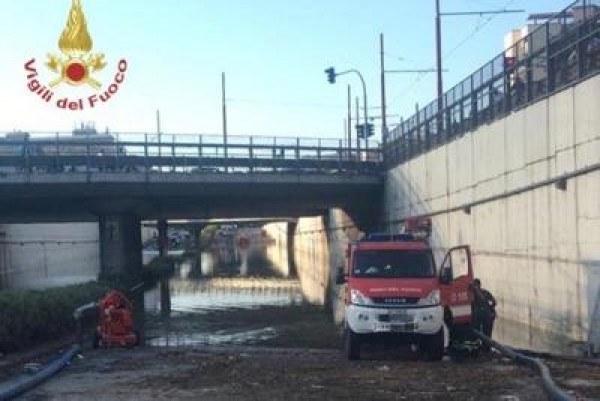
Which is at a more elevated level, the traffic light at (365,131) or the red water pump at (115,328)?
the traffic light at (365,131)

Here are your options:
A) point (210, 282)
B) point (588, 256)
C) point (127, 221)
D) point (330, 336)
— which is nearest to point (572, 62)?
point (588, 256)

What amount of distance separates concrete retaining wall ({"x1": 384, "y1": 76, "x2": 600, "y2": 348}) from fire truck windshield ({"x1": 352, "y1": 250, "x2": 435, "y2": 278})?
366cm

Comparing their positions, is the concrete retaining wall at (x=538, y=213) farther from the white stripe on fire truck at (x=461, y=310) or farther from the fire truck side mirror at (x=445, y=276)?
the fire truck side mirror at (x=445, y=276)

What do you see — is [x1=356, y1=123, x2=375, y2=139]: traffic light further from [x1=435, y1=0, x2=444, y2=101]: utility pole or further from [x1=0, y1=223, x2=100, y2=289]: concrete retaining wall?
[x1=0, y1=223, x2=100, y2=289]: concrete retaining wall

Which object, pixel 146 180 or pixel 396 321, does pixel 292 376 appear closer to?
pixel 396 321

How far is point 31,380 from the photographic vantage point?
47.0 feet

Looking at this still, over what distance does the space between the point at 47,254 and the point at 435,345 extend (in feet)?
174

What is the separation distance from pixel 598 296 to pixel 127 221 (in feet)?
120

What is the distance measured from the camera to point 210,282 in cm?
6475

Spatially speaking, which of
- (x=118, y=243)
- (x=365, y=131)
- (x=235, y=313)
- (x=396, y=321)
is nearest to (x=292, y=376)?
(x=396, y=321)

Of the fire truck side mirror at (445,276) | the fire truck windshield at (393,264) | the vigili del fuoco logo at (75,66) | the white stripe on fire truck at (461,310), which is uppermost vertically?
the vigili del fuoco logo at (75,66)

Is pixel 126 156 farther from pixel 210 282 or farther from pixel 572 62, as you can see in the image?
pixel 572 62

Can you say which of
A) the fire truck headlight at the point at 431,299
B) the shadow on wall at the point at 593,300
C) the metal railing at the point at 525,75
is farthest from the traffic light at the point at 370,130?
the fire truck headlight at the point at 431,299

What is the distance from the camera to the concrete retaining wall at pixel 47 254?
191 feet
